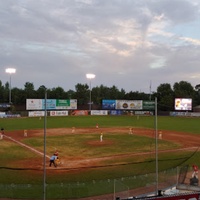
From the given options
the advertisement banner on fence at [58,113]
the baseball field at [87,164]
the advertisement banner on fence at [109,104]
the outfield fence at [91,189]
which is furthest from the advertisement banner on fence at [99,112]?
the outfield fence at [91,189]

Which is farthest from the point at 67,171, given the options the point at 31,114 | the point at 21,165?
the point at 31,114

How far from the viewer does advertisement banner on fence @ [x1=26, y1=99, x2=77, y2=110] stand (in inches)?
3391

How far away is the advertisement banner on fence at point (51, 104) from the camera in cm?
8612

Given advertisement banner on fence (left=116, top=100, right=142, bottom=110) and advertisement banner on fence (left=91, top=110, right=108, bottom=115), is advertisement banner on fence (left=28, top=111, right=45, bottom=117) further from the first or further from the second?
advertisement banner on fence (left=116, top=100, right=142, bottom=110)

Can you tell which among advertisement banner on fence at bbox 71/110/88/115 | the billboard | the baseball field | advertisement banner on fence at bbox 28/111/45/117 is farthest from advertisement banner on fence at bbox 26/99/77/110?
the baseball field

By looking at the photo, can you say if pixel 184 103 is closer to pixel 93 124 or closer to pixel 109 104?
pixel 109 104

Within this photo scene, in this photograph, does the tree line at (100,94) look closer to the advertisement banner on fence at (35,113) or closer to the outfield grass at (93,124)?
the advertisement banner on fence at (35,113)

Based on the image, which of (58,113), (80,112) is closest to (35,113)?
(58,113)

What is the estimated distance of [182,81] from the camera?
15938 centimetres

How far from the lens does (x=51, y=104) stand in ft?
292

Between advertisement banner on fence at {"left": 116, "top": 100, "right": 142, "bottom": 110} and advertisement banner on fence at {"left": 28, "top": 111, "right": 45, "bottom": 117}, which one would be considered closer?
advertisement banner on fence at {"left": 28, "top": 111, "right": 45, "bottom": 117}

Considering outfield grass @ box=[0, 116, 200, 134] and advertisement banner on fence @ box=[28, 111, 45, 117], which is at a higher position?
advertisement banner on fence @ box=[28, 111, 45, 117]

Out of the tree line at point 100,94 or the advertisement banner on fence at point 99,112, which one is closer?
the advertisement banner on fence at point 99,112

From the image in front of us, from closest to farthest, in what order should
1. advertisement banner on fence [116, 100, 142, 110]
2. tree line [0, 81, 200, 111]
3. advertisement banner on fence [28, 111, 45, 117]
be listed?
advertisement banner on fence [28, 111, 45, 117], advertisement banner on fence [116, 100, 142, 110], tree line [0, 81, 200, 111]
